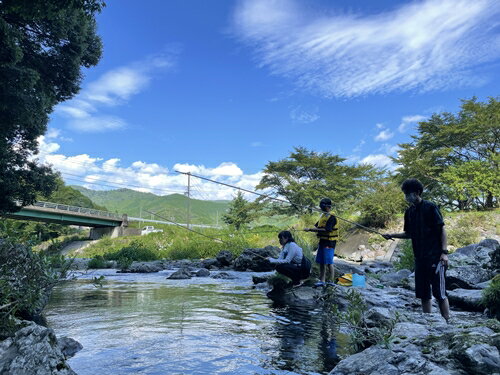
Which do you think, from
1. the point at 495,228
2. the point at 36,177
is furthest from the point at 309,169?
the point at 36,177

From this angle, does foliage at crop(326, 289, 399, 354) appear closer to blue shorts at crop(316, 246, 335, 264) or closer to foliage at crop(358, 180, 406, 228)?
blue shorts at crop(316, 246, 335, 264)

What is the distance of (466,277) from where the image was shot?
7.96 m

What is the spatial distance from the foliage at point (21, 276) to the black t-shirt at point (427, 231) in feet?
14.4

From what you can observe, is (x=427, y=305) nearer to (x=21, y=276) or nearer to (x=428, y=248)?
(x=428, y=248)

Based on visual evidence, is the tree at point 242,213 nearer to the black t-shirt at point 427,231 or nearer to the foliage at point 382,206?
the foliage at point 382,206

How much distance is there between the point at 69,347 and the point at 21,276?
3.74ft

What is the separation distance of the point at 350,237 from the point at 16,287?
88.0 feet

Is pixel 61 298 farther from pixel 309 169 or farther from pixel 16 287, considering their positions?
pixel 309 169

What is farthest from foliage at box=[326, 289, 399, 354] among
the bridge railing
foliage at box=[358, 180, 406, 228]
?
the bridge railing

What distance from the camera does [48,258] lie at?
3.85 meters

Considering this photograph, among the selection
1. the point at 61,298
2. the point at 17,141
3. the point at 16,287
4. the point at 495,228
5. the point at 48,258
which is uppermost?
the point at 17,141

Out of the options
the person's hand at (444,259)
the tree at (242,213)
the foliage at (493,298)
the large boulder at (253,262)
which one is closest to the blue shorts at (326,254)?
the foliage at (493,298)

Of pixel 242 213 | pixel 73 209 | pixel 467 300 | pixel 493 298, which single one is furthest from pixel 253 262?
pixel 73 209

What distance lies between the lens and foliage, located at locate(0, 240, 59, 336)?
315 cm
